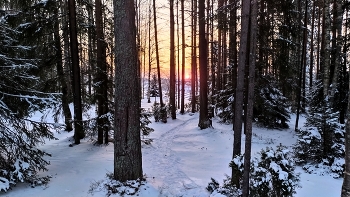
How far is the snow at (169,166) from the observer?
563 cm

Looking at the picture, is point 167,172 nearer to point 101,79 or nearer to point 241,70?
point 241,70

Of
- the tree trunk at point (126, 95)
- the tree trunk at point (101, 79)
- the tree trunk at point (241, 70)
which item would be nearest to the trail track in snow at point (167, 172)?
the tree trunk at point (126, 95)

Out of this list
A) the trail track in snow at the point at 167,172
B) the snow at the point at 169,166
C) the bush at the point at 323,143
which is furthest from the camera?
the bush at the point at 323,143

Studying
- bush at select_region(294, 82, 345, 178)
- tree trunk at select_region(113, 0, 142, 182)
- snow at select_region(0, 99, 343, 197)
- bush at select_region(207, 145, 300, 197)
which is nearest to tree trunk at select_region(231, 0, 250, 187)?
bush at select_region(207, 145, 300, 197)

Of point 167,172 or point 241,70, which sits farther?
point 167,172

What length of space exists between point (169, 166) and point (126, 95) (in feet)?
10.6

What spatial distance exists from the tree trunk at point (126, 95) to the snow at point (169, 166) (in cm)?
65

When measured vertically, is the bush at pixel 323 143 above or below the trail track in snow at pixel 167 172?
above

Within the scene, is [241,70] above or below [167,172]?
above

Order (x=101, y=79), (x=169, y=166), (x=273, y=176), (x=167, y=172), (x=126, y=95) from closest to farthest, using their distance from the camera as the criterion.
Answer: (x=273, y=176)
(x=126, y=95)
(x=167, y=172)
(x=169, y=166)
(x=101, y=79)

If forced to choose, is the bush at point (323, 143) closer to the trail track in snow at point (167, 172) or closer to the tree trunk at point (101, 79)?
→ the trail track in snow at point (167, 172)

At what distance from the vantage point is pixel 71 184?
19.0 feet

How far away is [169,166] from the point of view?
7875mm

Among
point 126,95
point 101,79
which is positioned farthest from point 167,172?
point 101,79
